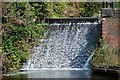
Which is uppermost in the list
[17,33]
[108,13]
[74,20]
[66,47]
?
[108,13]

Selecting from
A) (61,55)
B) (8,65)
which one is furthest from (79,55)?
(8,65)

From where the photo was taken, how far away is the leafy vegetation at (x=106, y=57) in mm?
9722

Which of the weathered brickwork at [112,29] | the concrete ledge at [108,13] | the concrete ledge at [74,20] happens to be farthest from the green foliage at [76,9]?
the weathered brickwork at [112,29]

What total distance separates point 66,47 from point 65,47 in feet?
0.12

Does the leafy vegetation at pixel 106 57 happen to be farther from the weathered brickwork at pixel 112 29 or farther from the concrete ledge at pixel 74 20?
the concrete ledge at pixel 74 20

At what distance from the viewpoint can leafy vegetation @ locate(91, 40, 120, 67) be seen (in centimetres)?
972

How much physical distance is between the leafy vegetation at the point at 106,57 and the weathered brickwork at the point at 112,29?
295 mm

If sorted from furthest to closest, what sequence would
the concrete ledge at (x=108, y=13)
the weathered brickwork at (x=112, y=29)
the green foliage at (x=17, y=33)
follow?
the green foliage at (x=17, y=33) → the concrete ledge at (x=108, y=13) → the weathered brickwork at (x=112, y=29)

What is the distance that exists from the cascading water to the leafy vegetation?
2.82ft

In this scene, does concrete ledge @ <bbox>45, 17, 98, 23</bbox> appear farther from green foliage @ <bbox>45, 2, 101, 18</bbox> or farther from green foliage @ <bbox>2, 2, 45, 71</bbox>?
green foliage @ <bbox>45, 2, 101, 18</bbox>

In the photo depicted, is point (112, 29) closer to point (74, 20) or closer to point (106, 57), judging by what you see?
point (106, 57)

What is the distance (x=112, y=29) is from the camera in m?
11.0

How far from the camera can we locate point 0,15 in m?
11.6

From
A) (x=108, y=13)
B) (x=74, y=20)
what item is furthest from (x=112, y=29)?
(x=74, y=20)
